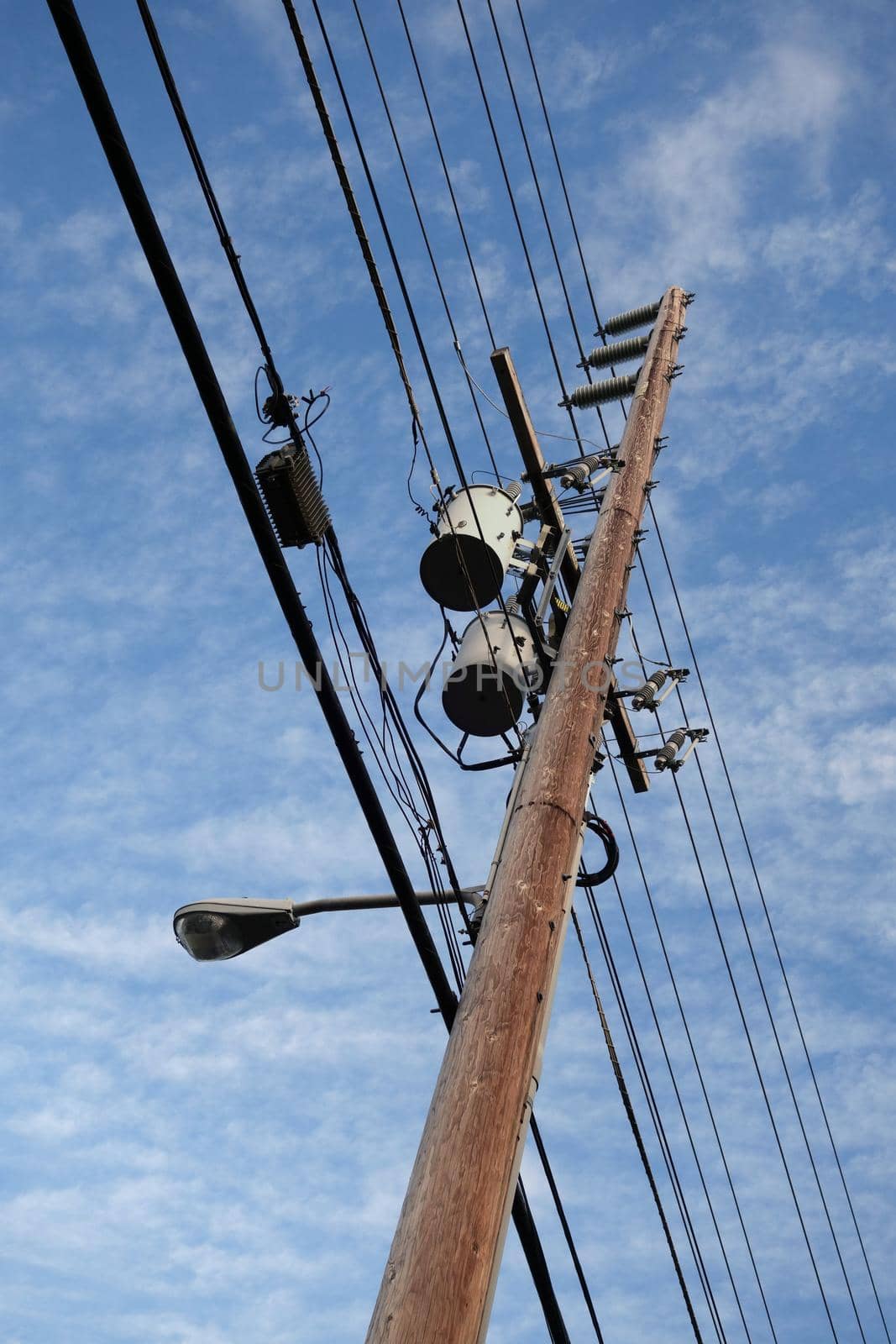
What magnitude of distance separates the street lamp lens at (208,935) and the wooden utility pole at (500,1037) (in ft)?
4.00

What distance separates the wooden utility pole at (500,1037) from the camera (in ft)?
9.65

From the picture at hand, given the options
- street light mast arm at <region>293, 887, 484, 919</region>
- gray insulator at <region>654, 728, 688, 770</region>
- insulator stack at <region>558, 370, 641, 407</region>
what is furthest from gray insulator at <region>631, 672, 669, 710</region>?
insulator stack at <region>558, 370, 641, 407</region>

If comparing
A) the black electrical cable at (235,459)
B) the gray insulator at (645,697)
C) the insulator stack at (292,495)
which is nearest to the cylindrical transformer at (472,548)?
the gray insulator at (645,697)

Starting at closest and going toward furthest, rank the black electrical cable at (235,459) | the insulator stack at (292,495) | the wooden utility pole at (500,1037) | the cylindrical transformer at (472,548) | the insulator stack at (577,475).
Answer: the wooden utility pole at (500,1037)
the black electrical cable at (235,459)
the insulator stack at (292,495)
the cylindrical transformer at (472,548)
the insulator stack at (577,475)

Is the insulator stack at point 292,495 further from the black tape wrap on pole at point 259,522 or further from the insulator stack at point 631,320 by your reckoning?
the insulator stack at point 631,320

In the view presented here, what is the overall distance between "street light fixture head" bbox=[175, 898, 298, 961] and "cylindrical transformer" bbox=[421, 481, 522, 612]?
305 cm

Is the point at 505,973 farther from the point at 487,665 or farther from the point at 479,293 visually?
the point at 479,293

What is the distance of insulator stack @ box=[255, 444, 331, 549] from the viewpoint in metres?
5.02

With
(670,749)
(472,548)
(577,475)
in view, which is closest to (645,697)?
(670,749)

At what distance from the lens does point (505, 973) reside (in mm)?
3910

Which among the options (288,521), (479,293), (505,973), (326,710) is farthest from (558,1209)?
(479,293)

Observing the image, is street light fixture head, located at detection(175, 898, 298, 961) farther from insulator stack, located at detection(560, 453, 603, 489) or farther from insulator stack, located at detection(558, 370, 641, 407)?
insulator stack, located at detection(558, 370, 641, 407)

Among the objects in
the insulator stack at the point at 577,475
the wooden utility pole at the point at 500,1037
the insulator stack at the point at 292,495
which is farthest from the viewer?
the insulator stack at the point at 577,475

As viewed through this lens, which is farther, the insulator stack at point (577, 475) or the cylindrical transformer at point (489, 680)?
the insulator stack at point (577, 475)
